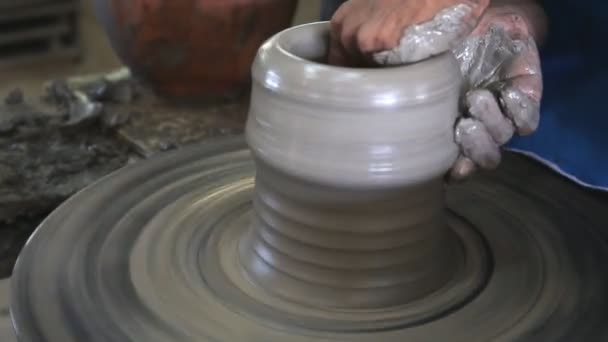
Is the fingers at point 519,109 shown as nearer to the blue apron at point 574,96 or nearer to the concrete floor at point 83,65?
the blue apron at point 574,96

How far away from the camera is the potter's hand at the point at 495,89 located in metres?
0.95

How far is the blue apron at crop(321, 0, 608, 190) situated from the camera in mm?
1244

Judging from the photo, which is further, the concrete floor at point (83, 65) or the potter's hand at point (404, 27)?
the concrete floor at point (83, 65)

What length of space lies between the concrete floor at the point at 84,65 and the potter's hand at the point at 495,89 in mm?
2457

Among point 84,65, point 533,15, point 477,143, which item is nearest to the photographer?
point 477,143

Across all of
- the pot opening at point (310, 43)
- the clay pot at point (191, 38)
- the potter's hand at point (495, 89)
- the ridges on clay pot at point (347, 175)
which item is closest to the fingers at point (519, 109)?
the potter's hand at point (495, 89)

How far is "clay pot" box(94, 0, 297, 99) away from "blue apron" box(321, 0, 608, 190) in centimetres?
67

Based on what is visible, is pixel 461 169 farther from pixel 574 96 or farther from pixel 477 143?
pixel 574 96

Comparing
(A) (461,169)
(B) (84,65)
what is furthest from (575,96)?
(B) (84,65)

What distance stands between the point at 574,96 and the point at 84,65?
111 inches

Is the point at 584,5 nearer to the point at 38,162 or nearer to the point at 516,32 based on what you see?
the point at 516,32

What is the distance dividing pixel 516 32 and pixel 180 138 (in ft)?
2.67

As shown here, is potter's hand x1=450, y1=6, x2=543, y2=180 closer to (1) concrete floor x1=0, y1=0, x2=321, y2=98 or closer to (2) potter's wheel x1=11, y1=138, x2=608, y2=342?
(2) potter's wheel x1=11, y1=138, x2=608, y2=342

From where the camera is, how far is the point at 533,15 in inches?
51.3
